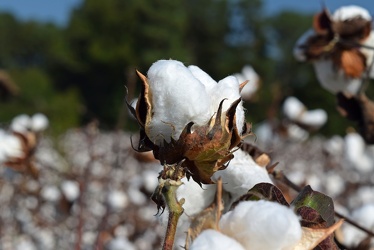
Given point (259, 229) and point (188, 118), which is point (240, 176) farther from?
point (259, 229)

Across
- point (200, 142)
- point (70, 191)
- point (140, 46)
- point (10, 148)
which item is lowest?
point (140, 46)

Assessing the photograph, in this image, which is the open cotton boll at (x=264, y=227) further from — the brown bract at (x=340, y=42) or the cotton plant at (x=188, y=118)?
the brown bract at (x=340, y=42)

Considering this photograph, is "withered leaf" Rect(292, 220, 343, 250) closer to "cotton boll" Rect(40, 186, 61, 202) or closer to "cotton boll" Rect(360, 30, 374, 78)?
"cotton boll" Rect(360, 30, 374, 78)

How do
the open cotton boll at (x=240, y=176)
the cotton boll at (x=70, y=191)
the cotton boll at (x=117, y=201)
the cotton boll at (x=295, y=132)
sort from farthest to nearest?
the cotton boll at (x=295, y=132), the cotton boll at (x=117, y=201), the cotton boll at (x=70, y=191), the open cotton boll at (x=240, y=176)

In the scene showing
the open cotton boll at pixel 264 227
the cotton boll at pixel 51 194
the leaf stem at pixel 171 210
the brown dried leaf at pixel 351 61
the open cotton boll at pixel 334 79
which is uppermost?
the open cotton boll at pixel 264 227

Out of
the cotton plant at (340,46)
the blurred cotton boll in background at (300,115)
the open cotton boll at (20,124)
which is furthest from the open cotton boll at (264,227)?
the blurred cotton boll in background at (300,115)

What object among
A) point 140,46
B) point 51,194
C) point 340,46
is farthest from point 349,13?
point 140,46

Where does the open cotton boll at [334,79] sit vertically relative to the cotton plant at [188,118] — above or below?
below
